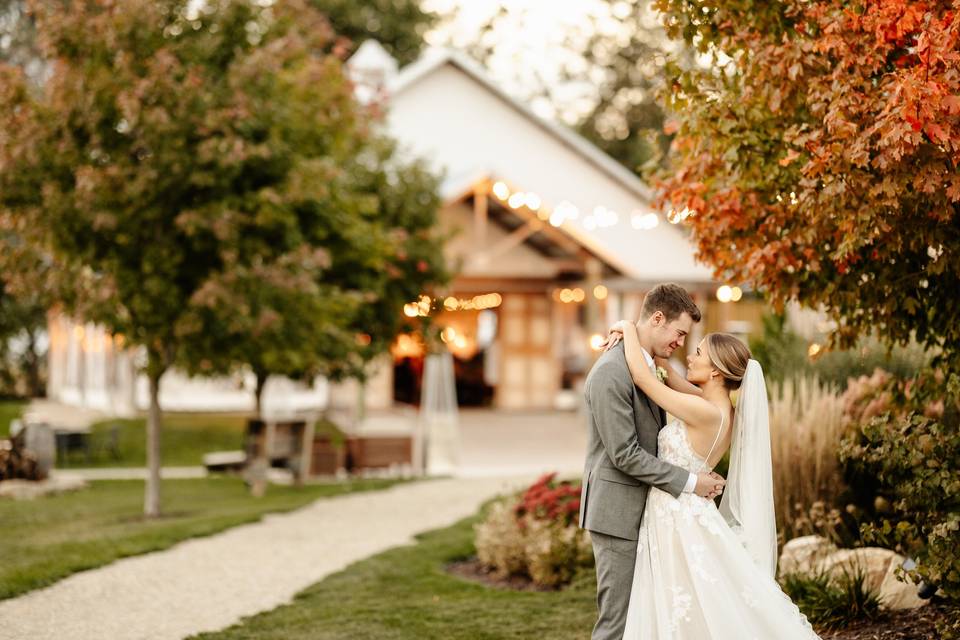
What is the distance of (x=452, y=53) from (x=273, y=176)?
15.5 meters

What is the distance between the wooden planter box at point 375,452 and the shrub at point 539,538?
27.5 ft

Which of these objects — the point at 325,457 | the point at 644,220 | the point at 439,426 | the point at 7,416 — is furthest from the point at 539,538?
A: the point at 7,416

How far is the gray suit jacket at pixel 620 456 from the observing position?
4770 millimetres

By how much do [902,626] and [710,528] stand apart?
7.10 feet

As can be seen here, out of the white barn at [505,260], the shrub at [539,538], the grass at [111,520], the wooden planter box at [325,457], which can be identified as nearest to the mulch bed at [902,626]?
the shrub at [539,538]

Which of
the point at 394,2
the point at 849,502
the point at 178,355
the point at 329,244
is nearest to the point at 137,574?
the point at 178,355

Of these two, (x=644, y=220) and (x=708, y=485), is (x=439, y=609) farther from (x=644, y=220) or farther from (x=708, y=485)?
(x=644, y=220)

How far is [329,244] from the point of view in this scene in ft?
51.3

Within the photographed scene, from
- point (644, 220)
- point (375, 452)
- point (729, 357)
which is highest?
point (644, 220)

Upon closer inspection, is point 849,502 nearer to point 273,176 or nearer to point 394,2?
point 273,176

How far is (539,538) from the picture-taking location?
880cm

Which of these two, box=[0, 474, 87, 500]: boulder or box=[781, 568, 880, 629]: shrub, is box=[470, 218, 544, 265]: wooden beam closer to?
box=[0, 474, 87, 500]: boulder

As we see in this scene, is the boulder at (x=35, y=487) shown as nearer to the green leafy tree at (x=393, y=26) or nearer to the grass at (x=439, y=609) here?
the grass at (x=439, y=609)

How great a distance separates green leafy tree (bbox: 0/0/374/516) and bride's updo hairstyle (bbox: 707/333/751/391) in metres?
7.24
